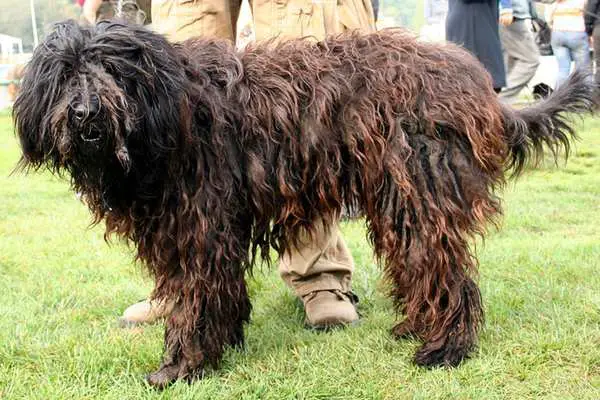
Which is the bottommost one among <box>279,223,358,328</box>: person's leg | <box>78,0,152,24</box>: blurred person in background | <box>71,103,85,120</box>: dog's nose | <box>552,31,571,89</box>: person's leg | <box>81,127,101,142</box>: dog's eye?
<box>279,223,358,328</box>: person's leg

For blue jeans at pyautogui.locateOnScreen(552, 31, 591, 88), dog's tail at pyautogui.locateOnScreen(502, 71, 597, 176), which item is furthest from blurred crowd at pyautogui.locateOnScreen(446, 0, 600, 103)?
dog's tail at pyautogui.locateOnScreen(502, 71, 597, 176)

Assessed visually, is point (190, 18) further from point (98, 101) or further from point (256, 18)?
point (98, 101)

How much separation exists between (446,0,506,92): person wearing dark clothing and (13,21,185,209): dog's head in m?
4.82

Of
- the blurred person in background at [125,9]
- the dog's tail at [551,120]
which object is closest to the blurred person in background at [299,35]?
the blurred person in background at [125,9]

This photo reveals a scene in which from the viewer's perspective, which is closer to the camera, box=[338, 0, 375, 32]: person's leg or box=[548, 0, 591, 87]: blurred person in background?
box=[338, 0, 375, 32]: person's leg

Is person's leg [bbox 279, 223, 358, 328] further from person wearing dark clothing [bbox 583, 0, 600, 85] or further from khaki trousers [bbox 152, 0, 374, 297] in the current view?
person wearing dark clothing [bbox 583, 0, 600, 85]

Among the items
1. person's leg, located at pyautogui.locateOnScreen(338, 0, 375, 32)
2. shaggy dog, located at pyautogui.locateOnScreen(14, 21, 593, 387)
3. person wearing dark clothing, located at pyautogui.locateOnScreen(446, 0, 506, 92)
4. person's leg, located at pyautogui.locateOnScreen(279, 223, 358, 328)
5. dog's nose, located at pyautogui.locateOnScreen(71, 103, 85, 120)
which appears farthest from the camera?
person wearing dark clothing, located at pyautogui.locateOnScreen(446, 0, 506, 92)

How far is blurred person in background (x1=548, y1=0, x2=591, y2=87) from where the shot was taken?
35.2 ft

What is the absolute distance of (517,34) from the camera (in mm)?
9969

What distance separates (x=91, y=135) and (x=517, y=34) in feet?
27.3

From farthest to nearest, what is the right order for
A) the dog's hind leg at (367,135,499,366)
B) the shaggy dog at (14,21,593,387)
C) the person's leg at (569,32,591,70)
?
the person's leg at (569,32,591,70) → the dog's hind leg at (367,135,499,366) → the shaggy dog at (14,21,593,387)

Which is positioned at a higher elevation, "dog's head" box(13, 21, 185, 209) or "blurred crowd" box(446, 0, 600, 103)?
"dog's head" box(13, 21, 185, 209)

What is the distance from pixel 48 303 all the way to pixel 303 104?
84.3 inches

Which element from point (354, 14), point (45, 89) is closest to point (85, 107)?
point (45, 89)
